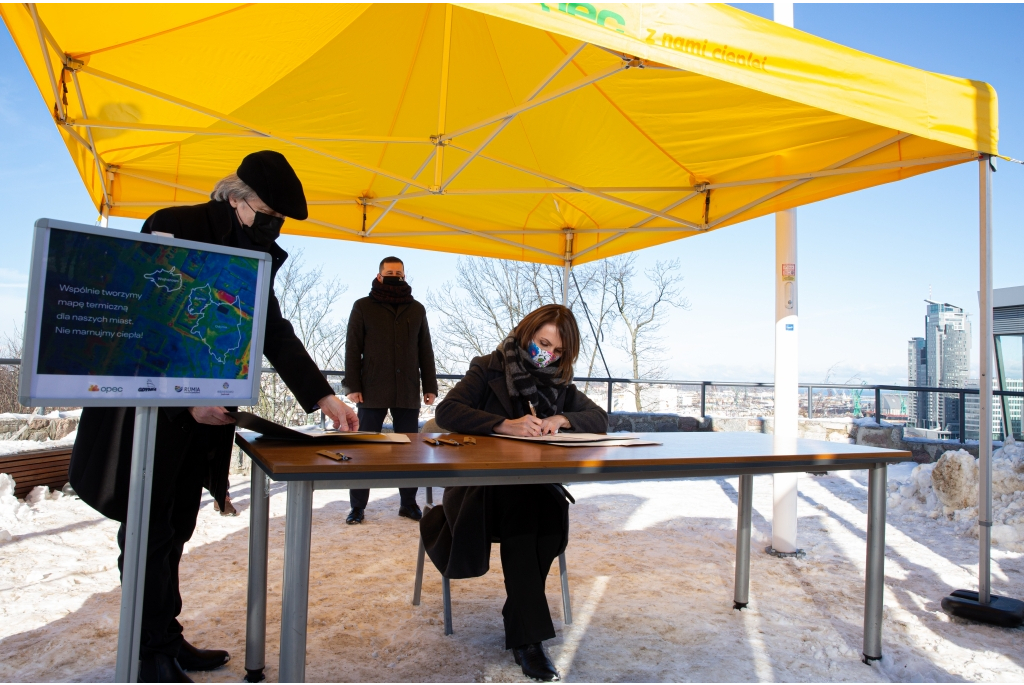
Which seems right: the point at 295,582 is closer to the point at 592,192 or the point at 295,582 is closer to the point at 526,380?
the point at 526,380

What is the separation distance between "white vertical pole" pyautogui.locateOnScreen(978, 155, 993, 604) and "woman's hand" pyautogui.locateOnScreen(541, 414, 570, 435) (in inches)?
73.3

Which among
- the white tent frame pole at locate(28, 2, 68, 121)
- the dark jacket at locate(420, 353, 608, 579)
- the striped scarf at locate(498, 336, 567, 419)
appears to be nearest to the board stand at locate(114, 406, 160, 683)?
the dark jacket at locate(420, 353, 608, 579)

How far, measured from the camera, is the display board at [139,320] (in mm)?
1154

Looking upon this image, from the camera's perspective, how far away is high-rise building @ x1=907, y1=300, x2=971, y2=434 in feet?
26.0

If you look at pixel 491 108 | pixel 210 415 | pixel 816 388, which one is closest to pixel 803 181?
pixel 491 108

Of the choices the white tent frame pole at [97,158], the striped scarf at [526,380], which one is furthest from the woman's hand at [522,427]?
the white tent frame pole at [97,158]

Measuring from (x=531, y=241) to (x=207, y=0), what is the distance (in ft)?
10.7

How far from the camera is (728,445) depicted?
2.34m

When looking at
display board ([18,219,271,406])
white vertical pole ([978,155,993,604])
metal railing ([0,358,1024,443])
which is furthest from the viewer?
metal railing ([0,358,1024,443])

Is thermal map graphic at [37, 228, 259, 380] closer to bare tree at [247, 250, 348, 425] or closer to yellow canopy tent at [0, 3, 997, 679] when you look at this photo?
yellow canopy tent at [0, 3, 997, 679]

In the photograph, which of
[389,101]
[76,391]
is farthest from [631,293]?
[76,391]

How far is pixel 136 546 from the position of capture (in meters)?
1.28

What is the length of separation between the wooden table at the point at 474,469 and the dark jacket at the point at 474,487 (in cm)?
16

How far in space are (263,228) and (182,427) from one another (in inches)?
22.7
